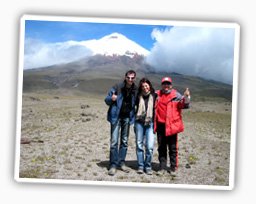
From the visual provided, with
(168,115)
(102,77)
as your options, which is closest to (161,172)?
(168,115)

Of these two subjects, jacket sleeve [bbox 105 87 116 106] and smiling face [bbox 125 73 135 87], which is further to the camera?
jacket sleeve [bbox 105 87 116 106]

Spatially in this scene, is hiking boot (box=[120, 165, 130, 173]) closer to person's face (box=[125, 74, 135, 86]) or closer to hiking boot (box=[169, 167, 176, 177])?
hiking boot (box=[169, 167, 176, 177])

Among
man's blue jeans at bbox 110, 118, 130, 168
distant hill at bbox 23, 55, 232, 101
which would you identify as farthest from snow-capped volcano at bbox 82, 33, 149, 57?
man's blue jeans at bbox 110, 118, 130, 168

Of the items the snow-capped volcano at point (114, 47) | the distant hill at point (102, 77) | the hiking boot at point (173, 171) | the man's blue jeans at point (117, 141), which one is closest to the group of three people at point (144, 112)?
the man's blue jeans at point (117, 141)

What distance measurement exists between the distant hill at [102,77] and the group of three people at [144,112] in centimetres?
19

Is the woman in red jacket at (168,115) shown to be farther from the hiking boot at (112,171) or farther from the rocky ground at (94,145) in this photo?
the hiking boot at (112,171)

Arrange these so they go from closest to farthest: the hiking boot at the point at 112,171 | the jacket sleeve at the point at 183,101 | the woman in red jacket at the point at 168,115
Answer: the jacket sleeve at the point at 183,101 → the woman in red jacket at the point at 168,115 → the hiking boot at the point at 112,171

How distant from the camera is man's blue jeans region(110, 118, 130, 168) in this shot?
6977mm

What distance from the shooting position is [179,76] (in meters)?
7.21

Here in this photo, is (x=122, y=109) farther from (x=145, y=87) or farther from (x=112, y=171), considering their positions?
(x=112, y=171)

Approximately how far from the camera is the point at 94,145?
752 centimetres

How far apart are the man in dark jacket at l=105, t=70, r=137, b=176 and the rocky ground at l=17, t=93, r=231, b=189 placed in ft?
0.59

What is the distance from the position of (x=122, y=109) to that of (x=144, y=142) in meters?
0.61

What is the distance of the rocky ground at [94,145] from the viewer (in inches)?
282
